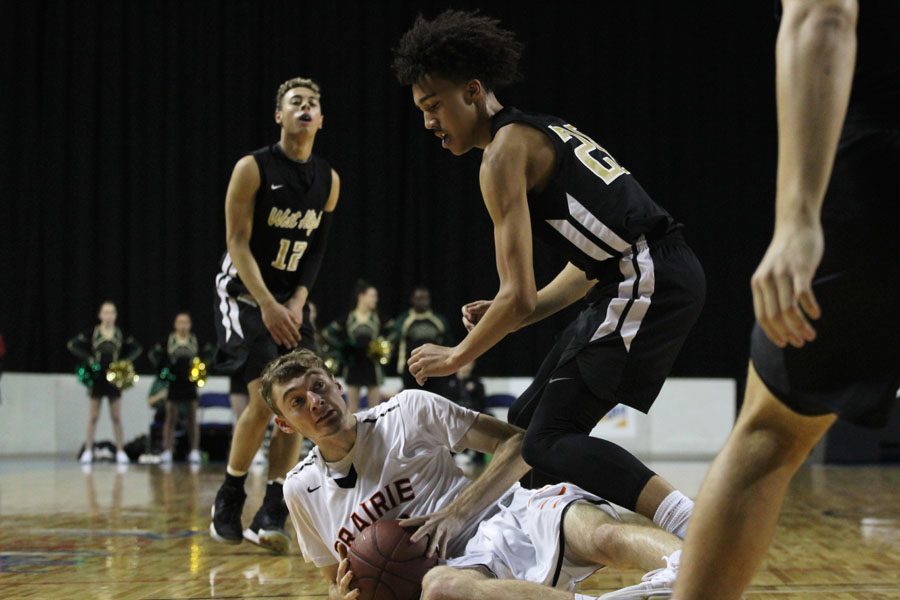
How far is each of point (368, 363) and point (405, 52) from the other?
29.6ft

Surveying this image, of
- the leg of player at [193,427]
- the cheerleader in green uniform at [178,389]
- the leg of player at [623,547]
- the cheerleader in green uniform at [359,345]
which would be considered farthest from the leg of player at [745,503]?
the leg of player at [193,427]

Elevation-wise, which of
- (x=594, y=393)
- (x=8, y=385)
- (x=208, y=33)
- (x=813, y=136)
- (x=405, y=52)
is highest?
(x=208, y=33)

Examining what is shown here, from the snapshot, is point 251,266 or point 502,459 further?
point 251,266

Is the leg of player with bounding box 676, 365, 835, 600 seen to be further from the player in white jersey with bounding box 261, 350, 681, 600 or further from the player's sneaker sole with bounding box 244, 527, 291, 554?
the player's sneaker sole with bounding box 244, 527, 291, 554

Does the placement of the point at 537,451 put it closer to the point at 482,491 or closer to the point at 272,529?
the point at 482,491

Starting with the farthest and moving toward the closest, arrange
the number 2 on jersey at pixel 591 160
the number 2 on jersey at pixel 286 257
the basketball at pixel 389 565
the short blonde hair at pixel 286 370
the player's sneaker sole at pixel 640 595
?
the number 2 on jersey at pixel 286 257
the short blonde hair at pixel 286 370
the number 2 on jersey at pixel 591 160
the basketball at pixel 389 565
the player's sneaker sole at pixel 640 595

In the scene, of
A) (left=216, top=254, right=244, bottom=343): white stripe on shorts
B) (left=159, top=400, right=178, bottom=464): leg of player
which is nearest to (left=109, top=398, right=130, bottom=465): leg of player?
(left=159, top=400, right=178, bottom=464): leg of player

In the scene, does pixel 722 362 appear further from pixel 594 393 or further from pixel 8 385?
pixel 594 393

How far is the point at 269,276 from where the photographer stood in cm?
500

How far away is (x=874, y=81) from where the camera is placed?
166 cm

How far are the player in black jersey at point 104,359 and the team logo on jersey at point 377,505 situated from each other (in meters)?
9.57

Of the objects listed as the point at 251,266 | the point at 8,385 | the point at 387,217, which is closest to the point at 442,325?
the point at 387,217

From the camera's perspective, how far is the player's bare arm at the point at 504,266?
2.82 meters

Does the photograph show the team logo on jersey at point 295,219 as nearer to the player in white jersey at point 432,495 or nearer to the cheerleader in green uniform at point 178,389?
the player in white jersey at point 432,495
